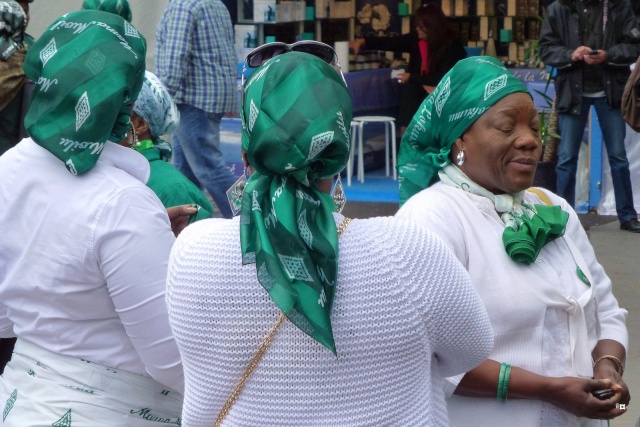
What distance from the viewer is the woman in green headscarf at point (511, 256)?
8.96ft

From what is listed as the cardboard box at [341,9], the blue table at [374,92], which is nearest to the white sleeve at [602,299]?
the blue table at [374,92]

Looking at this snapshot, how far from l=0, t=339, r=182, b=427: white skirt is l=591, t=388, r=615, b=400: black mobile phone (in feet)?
3.66

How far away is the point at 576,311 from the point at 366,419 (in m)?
1.03

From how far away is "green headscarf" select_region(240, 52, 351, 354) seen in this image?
Answer: 6.32 feet

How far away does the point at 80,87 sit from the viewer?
2.50 meters

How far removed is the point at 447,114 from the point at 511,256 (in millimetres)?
467

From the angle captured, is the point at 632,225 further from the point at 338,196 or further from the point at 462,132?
the point at 338,196

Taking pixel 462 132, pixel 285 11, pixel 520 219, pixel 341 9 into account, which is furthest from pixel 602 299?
pixel 341 9

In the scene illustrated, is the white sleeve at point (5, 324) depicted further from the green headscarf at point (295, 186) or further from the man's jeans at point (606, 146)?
the man's jeans at point (606, 146)

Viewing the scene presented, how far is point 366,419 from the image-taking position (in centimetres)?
201

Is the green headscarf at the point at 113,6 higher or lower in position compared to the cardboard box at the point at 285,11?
higher

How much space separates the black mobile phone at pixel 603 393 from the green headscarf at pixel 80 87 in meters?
1.42

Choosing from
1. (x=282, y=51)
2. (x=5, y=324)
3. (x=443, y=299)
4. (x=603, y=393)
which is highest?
(x=282, y=51)

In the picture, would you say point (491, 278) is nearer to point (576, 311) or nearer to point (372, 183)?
point (576, 311)
